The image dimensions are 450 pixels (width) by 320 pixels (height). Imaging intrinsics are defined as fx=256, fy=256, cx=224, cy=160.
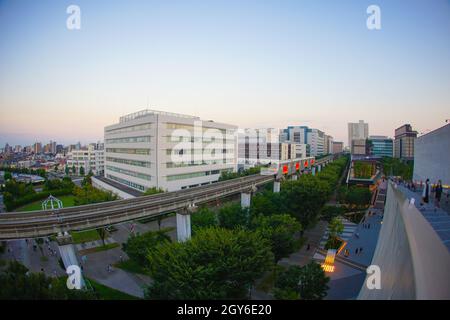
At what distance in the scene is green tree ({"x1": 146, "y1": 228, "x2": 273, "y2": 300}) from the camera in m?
11.1

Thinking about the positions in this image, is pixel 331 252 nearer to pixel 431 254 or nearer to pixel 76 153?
pixel 431 254

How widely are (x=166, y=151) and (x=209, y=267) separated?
27.5 metres

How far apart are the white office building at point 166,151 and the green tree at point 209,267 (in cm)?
2436

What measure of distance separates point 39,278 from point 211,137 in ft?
127

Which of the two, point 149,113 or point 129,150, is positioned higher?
point 149,113

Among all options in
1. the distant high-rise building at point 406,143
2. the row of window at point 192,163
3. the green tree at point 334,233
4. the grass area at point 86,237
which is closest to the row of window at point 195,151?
the row of window at point 192,163

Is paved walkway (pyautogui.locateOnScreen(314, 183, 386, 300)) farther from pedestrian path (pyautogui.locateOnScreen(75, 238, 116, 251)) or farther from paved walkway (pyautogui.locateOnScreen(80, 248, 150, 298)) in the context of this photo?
pedestrian path (pyautogui.locateOnScreen(75, 238, 116, 251))

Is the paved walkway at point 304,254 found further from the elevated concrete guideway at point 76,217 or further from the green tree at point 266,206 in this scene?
the elevated concrete guideway at point 76,217

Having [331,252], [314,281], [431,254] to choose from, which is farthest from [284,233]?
[431,254]

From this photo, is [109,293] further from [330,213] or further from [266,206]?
[330,213]

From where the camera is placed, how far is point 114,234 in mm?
29359

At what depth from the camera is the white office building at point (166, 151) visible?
3709cm

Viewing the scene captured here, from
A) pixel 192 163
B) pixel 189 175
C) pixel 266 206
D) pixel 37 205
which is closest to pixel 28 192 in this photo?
pixel 37 205

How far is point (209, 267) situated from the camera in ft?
39.0
